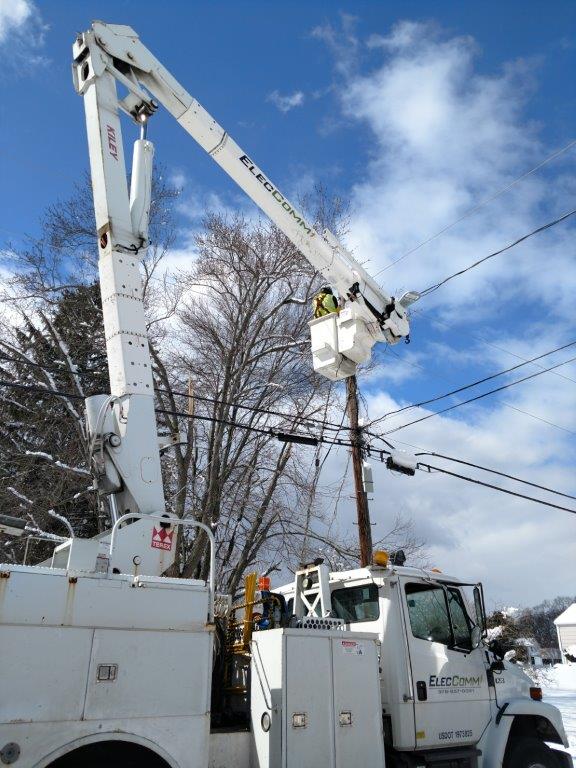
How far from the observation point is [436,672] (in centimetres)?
636

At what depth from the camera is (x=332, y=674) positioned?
526 cm

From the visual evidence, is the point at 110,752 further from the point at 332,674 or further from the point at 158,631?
the point at 332,674

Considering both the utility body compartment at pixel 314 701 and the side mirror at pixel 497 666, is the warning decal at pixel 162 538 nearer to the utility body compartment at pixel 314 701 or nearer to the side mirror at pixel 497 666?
the utility body compartment at pixel 314 701

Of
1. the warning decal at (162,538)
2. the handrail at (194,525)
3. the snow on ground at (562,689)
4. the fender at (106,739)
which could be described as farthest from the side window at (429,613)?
the snow on ground at (562,689)

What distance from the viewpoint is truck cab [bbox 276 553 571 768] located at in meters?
6.08

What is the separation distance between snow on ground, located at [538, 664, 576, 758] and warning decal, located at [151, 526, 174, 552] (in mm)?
14916

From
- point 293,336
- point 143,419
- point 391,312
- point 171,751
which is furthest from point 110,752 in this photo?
point 293,336

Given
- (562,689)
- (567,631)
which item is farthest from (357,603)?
(567,631)

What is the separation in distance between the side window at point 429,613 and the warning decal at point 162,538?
8.66 feet

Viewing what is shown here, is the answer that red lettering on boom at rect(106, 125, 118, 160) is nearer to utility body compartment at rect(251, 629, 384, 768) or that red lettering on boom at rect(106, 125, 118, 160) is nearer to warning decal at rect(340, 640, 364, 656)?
utility body compartment at rect(251, 629, 384, 768)

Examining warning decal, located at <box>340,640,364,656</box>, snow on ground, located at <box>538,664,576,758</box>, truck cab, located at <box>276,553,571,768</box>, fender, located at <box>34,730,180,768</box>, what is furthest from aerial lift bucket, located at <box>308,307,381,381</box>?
snow on ground, located at <box>538,664,576,758</box>

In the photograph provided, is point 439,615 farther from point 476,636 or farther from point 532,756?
point 532,756

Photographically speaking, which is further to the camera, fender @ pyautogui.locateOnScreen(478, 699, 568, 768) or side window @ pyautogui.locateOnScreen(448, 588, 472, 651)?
side window @ pyautogui.locateOnScreen(448, 588, 472, 651)

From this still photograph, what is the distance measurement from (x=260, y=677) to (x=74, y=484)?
12.1m
